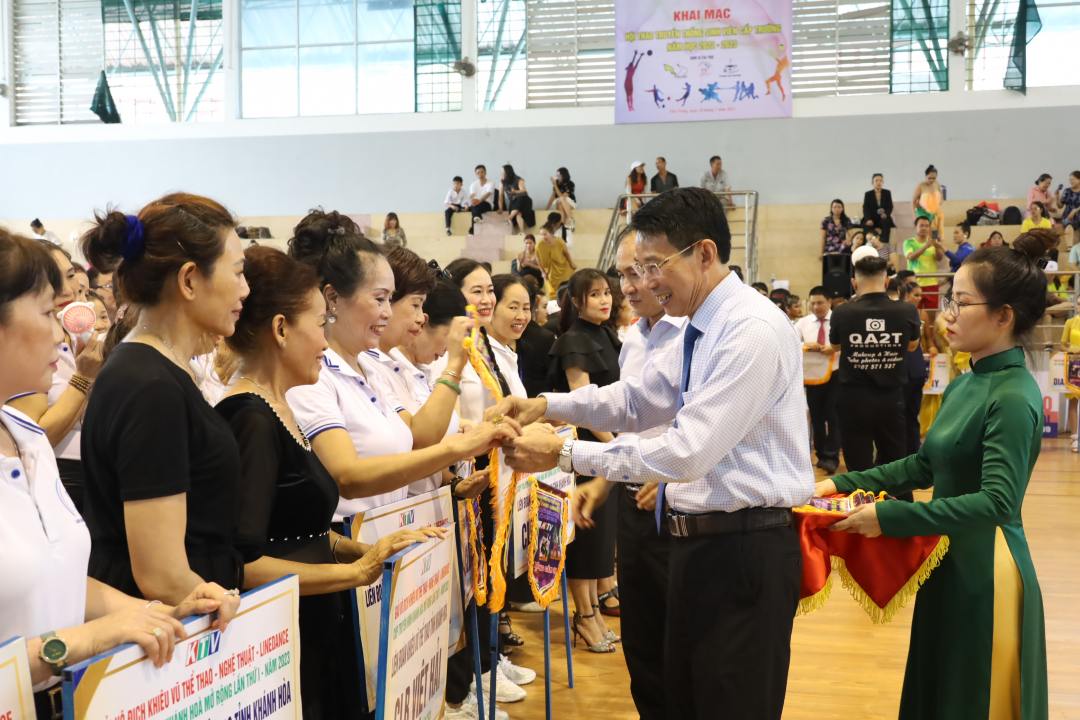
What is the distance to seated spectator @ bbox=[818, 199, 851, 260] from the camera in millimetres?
12469

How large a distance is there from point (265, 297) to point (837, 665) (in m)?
2.90

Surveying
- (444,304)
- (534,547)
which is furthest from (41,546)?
(444,304)

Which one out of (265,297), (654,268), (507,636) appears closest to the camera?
(265,297)

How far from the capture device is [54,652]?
110 centimetres

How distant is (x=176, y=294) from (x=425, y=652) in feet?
3.04

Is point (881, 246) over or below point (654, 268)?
over

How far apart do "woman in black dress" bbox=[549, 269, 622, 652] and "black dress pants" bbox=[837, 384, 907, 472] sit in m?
2.20

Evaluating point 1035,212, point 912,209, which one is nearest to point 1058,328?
point 1035,212

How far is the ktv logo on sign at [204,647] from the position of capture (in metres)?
1.23

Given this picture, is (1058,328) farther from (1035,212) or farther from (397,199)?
(397,199)

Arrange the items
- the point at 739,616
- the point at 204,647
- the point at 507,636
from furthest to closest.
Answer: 1. the point at 507,636
2. the point at 739,616
3. the point at 204,647

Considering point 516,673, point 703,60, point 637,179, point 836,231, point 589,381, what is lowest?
point 516,673

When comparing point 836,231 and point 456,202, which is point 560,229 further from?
point 836,231

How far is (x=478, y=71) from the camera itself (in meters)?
15.4
